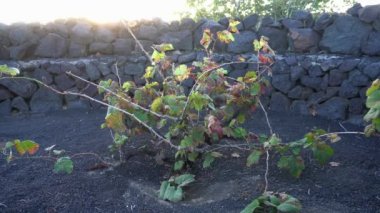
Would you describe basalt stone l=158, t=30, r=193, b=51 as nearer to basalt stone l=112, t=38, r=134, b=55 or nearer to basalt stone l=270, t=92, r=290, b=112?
basalt stone l=112, t=38, r=134, b=55

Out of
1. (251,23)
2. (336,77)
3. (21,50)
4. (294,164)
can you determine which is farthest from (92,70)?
(294,164)

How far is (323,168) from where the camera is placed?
2879 millimetres

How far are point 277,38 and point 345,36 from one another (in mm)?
860

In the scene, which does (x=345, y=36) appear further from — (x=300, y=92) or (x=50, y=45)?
(x=50, y=45)

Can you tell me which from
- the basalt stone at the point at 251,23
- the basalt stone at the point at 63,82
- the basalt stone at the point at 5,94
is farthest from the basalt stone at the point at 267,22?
the basalt stone at the point at 5,94

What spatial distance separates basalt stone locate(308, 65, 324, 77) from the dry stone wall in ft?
0.04

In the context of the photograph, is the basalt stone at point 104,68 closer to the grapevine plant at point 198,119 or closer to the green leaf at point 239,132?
the grapevine plant at point 198,119

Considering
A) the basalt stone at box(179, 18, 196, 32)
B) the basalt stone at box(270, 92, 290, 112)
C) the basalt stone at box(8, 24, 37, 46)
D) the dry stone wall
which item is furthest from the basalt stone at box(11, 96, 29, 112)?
the basalt stone at box(270, 92, 290, 112)

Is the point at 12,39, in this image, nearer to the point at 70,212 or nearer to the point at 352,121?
the point at 70,212

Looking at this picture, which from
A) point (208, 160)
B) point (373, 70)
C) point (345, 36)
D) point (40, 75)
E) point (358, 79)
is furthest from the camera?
point (40, 75)

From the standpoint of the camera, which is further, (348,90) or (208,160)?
(348,90)

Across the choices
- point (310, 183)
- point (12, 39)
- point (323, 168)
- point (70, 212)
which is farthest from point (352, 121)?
point (12, 39)

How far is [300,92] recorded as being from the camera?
16.6 ft

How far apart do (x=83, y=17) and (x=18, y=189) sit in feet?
12.2
